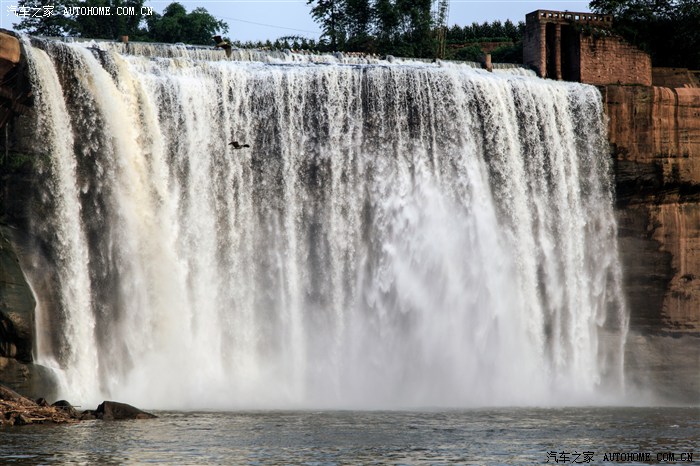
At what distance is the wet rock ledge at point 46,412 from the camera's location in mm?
26219

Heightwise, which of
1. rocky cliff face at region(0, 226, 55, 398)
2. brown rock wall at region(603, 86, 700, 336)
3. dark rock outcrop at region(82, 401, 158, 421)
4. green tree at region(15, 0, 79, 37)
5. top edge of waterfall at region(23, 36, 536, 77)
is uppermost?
green tree at region(15, 0, 79, 37)

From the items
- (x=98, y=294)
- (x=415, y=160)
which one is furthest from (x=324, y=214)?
(x=98, y=294)

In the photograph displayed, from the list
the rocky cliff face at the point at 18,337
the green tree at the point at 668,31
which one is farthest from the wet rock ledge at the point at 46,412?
the green tree at the point at 668,31

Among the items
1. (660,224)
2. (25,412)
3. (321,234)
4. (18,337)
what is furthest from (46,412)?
(660,224)

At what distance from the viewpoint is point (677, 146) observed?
40812 mm

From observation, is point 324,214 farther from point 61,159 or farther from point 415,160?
point 61,159

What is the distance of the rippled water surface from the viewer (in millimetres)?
21281

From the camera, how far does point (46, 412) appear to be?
87.7 feet

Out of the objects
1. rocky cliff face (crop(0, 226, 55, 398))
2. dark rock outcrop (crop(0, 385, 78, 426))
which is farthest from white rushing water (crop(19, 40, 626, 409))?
dark rock outcrop (crop(0, 385, 78, 426))

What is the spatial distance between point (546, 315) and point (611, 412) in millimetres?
7338

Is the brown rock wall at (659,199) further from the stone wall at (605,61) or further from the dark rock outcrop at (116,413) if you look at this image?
the dark rock outcrop at (116,413)

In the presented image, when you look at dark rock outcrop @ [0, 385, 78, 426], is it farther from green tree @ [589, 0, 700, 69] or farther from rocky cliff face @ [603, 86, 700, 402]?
green tree @ [589, 0, 700, 69]

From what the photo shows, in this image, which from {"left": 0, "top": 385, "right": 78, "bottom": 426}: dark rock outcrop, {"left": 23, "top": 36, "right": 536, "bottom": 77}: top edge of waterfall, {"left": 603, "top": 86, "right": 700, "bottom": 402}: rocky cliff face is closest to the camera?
{"left": 0, "top": 385, "right": 78, "bottom": 426}: dark rock outcrop

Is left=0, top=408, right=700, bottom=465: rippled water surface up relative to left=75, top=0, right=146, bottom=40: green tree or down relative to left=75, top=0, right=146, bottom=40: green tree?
down
